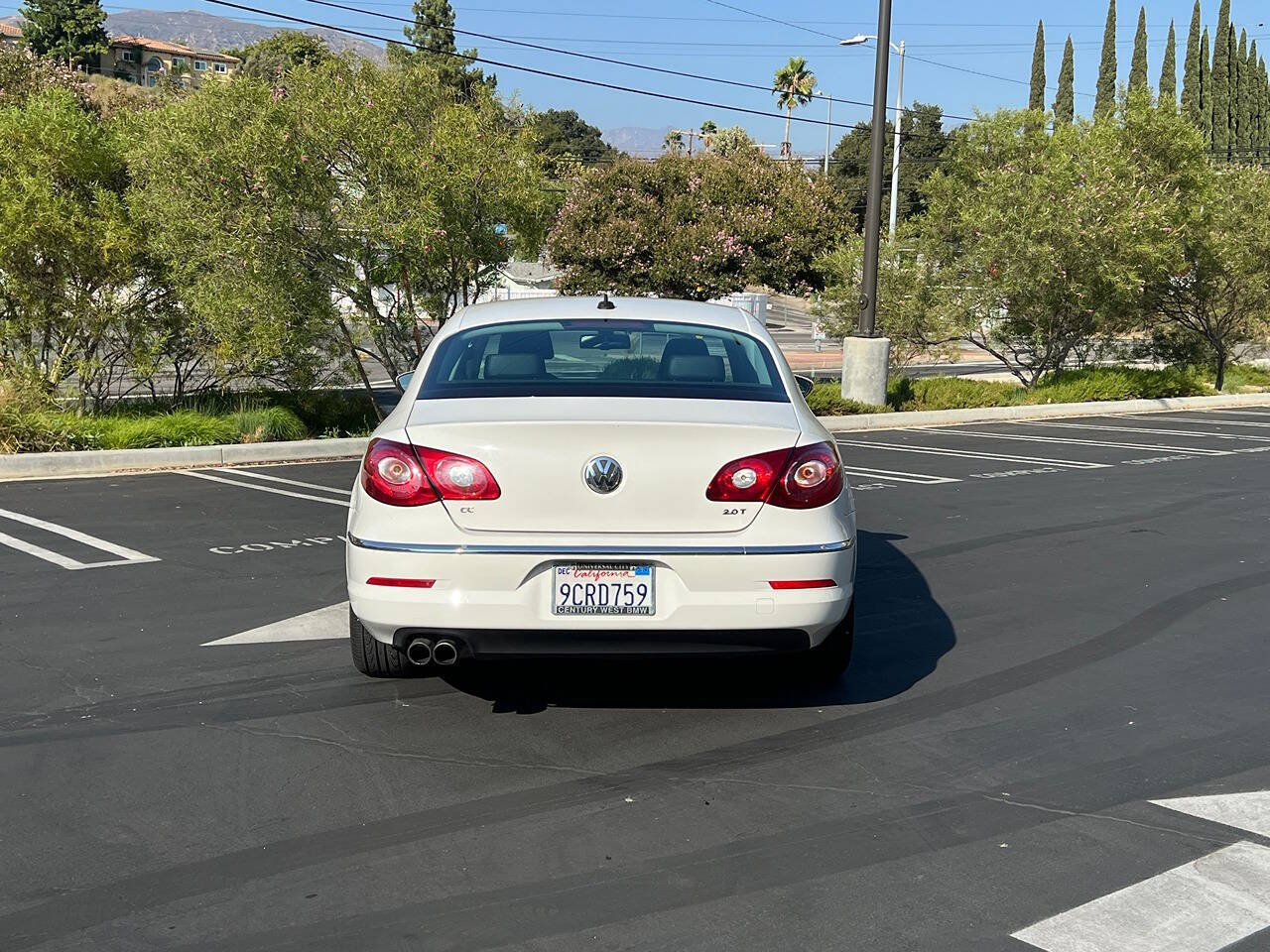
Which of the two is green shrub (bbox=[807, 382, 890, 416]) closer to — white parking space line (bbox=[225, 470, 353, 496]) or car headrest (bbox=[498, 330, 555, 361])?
white parking space line (bbox=[225, 470, 353, 496])

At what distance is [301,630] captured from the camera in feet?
22.6

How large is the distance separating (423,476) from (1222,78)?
292 ft

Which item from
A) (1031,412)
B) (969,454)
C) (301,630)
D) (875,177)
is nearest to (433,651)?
(301,630)

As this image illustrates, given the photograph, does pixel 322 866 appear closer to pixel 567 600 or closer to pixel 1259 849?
pixel 567 600

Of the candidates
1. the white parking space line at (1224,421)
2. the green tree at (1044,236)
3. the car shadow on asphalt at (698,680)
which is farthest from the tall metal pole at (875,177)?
the car shadow on asphalt at (698,680)

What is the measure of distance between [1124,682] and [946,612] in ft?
4.64

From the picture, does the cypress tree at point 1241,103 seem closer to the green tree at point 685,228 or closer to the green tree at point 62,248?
the green tree at point 685,228

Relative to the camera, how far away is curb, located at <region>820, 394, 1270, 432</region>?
19.9m

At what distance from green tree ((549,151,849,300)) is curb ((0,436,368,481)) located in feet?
67.0

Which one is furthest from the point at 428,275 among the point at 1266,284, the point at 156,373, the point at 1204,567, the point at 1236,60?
the point at 1236,60

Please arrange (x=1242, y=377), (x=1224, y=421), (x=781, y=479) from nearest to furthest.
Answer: (x=781, y=479) < (x=1224, y=421) < (x=1242, y=377)

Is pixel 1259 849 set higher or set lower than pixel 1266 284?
lower

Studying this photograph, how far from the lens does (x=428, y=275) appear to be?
52.9 feet

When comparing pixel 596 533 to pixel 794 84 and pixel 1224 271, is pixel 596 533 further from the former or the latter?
pixel 794 84
